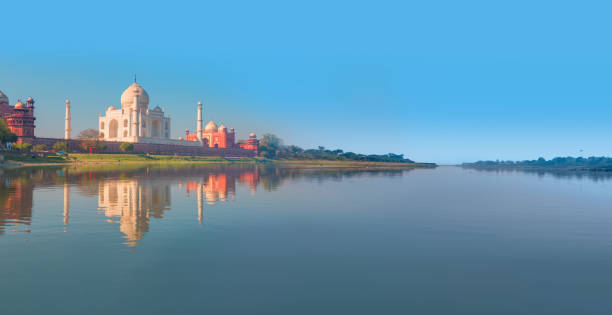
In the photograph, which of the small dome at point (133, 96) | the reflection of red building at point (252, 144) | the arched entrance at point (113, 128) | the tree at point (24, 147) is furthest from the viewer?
the reflection of red building at point (252, 144)

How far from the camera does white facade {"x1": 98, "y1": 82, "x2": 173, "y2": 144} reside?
95.9 m

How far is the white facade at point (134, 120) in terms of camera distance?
3777 inches

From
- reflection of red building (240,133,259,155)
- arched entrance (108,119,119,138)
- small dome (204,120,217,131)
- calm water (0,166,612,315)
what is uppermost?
small dome (204,120,217,131)

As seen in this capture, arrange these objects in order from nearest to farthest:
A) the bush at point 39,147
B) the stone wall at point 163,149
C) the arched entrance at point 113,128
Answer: the bush at point 39,147 → the stone wall at point 163,149 → the arched entrance at point 113,128

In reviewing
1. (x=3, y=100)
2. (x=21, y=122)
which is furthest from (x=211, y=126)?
(x=21, y=122)

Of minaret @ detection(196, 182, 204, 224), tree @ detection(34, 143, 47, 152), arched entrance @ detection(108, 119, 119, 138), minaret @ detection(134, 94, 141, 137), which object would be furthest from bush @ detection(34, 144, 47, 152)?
minaret @ detection(196, 182, 204, 224)

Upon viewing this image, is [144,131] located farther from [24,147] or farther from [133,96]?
[24,147]

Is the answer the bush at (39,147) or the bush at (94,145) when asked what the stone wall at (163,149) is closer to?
the bush at (94,145)

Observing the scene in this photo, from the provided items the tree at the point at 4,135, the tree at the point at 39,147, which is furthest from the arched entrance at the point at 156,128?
the tree at the point at 4,135

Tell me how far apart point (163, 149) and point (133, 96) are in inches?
830

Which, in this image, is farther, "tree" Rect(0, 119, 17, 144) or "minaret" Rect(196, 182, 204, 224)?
"tree" Rect(0, 119, 17, 144)

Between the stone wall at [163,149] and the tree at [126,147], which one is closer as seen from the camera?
the stone wall at [163,149]

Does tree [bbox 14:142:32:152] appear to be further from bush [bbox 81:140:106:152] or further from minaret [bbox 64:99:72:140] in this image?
minaret [bbox 64:99:72:140]

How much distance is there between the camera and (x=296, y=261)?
298 inches
